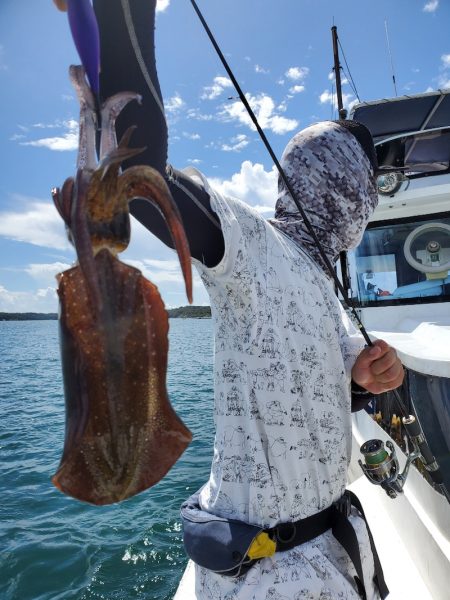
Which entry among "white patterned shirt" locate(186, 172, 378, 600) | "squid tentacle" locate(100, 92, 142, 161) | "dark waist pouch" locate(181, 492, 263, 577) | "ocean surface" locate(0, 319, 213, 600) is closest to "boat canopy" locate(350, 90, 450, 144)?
"ocean surface" locate(0, 319, 213, 600)

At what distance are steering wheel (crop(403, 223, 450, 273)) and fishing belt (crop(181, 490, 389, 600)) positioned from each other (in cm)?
549

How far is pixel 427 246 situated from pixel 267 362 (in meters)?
5.87

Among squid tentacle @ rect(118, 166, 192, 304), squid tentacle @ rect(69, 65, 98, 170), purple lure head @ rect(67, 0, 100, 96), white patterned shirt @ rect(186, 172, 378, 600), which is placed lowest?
white patterned shirt @ rect(186, 172, 378, 600)

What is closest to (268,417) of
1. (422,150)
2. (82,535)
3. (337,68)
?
(422,150)

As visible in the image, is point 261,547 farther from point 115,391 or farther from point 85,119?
point 85,119

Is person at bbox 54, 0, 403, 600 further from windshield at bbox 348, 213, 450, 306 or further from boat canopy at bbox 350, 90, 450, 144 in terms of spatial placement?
boat canopy at bbox 350, 90, 450, 144

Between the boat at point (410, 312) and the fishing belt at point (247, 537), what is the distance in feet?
3.22

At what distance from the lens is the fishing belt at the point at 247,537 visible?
1.30m

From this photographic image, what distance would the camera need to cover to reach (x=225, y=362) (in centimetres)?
144

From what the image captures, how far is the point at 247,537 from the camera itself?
1.29m

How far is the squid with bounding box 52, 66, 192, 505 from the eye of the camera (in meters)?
0.75

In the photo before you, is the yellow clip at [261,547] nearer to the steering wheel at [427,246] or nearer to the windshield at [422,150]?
the steering wheel at [427,246]

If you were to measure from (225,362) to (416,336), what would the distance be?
333cm

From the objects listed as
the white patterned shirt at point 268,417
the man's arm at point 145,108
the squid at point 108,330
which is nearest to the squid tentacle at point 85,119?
the squid at point 108,330
